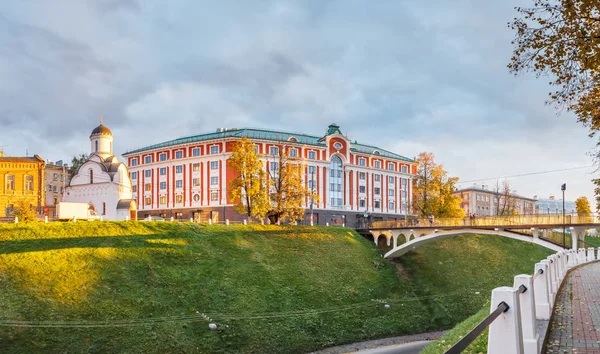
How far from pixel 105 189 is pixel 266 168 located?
22.7 meters

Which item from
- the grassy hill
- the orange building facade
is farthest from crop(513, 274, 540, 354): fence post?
the orange building facade

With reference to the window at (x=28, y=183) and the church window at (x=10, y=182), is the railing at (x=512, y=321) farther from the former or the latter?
the church window at (x=10, y=182)

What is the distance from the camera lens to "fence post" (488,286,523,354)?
6.28m

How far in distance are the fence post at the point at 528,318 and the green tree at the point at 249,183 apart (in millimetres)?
46695

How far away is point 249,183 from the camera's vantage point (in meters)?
55.9

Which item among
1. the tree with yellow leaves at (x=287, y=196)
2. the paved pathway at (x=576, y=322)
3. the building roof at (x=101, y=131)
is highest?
the building roof at (x=101, y=131)

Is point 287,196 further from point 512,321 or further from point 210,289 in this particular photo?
point 512,321

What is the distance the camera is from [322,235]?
177 ft

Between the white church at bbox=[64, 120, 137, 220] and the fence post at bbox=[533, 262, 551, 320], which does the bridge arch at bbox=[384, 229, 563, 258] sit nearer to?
the fence post at bbox=[533, 262, 551, 320]

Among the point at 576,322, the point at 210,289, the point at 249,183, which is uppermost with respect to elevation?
the point at 249,183

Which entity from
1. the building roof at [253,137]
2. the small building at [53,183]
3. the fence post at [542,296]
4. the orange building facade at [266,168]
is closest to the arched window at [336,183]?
the orange building facade at [266,168]

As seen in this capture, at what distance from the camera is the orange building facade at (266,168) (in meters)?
71.2

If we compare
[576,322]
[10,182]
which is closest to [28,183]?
[10,182]

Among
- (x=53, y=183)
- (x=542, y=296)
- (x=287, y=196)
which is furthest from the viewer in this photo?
(x=53, y=183)
